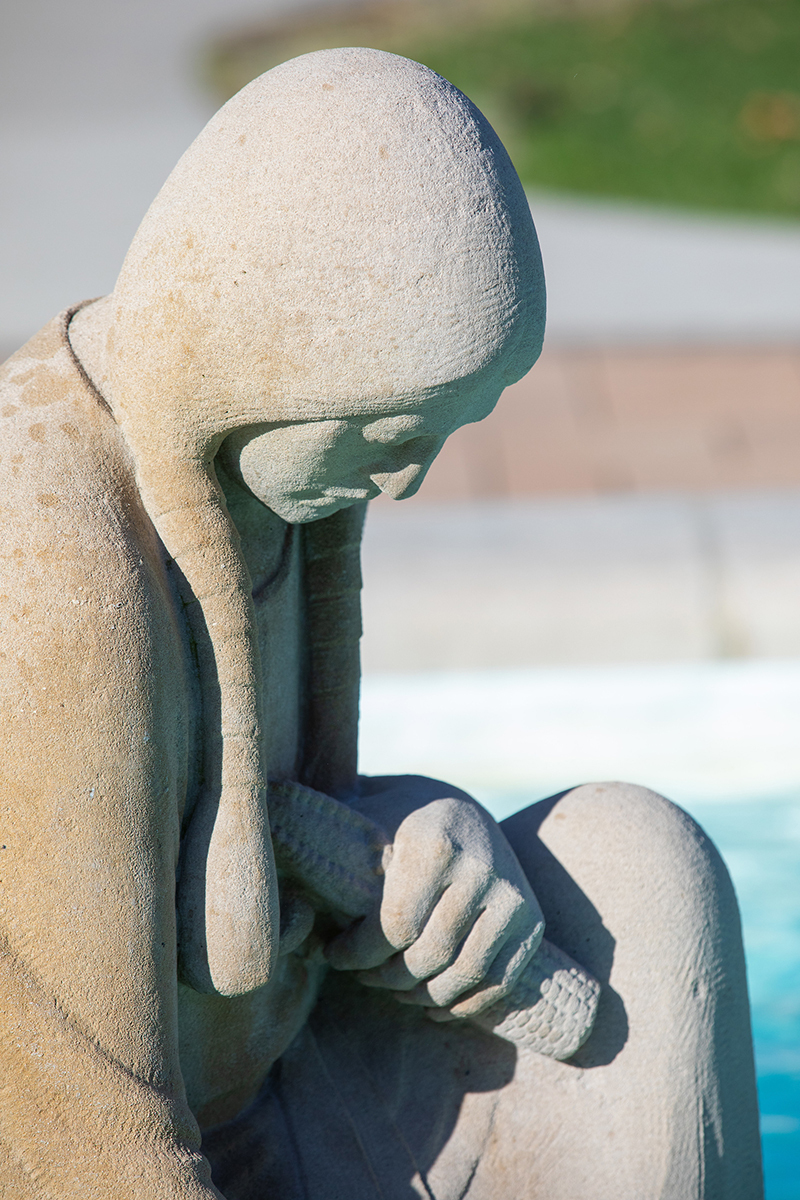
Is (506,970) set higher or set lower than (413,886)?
lower

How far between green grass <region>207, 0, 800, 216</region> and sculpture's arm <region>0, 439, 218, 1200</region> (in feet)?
25.6

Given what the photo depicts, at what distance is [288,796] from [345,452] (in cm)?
41

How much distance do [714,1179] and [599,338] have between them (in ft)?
16.6

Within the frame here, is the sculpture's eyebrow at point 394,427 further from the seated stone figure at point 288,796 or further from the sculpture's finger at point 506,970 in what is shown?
the sculpture's finger at point 506,970

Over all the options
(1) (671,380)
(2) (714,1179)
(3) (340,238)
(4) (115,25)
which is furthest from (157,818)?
(4) (115,25)

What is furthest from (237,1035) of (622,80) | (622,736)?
(622,80)

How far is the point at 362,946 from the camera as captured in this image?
58.7 inches

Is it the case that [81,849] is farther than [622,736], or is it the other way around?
[622,736]

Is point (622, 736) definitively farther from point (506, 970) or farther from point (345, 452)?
point (345, 452)

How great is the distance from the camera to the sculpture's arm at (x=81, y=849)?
1195 mm

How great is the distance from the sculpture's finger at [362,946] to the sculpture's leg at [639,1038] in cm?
24

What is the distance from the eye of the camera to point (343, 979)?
69.0 inches

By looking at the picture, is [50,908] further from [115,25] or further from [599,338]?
[115,25]

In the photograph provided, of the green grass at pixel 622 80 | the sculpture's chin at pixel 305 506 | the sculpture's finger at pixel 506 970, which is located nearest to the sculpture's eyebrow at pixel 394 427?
the sculpture's chin at pixel 305 506
